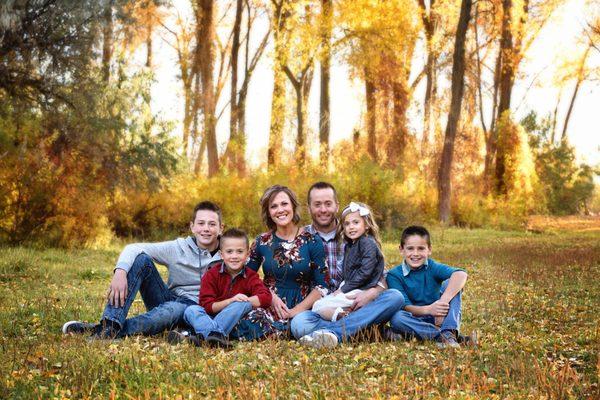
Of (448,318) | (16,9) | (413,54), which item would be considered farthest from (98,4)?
(413,54)

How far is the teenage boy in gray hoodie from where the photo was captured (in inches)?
262

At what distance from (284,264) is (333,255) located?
1.67ft

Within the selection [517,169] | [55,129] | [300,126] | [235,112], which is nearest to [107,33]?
[55,129]

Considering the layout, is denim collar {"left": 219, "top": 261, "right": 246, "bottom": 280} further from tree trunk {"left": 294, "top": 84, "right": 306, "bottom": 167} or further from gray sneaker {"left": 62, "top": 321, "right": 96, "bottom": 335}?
tree trunk {"left": 294, "top": 84, "right": 306, "bottom": 167}

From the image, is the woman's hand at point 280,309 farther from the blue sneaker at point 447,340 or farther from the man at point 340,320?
the blue sneaker at point 447,340

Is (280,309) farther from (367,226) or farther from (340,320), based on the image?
(367,226)

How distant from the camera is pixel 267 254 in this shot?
23.3 ft

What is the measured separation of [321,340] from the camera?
248 inches

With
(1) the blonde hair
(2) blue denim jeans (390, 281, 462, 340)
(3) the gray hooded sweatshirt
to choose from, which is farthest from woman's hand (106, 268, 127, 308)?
(2) blue denim jeans (390, 281, 462, 340)

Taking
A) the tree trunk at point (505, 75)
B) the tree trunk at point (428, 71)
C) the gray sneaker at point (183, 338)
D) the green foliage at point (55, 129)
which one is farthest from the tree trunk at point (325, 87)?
the gray sneaker at point (183, 338)

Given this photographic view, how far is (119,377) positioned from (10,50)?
12.7m

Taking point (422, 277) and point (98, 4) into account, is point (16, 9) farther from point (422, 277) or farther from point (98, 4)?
point (422, 277)

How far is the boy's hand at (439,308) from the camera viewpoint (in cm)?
664

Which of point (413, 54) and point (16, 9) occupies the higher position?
point (413, 54)
